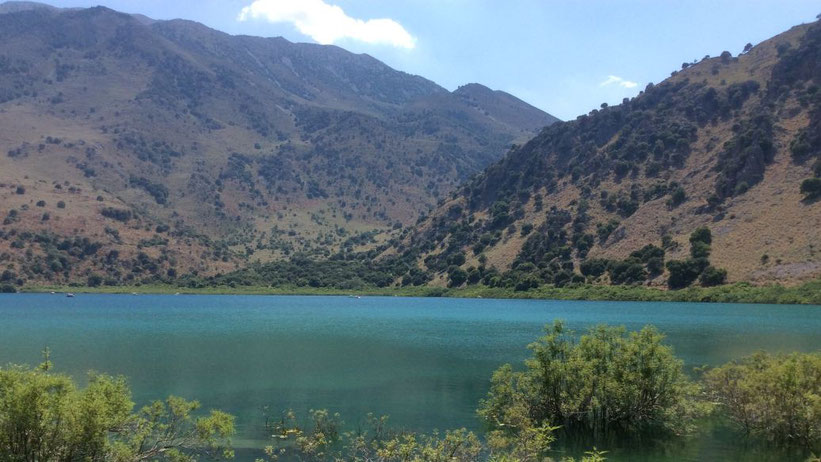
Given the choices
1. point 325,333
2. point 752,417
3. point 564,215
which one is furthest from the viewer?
point 564,215

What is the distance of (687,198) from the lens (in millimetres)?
153125

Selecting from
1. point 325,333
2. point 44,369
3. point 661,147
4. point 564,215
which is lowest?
point 325,333

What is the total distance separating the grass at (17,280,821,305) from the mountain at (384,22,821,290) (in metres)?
3.60

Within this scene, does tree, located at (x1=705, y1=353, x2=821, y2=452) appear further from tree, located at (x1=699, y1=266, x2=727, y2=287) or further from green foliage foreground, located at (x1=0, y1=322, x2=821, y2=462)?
tree, located at (x1=699, y1=266, x2=727, y2=287)

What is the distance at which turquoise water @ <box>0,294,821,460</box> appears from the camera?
3694 centimetres

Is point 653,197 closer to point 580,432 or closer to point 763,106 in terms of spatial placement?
point 763,106

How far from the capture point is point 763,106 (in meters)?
161

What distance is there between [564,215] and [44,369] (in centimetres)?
16083

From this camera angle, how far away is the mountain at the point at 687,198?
127 m

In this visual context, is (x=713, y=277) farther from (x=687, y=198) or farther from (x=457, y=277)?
(x=457, y=277)

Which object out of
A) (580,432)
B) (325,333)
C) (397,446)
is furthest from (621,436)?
(325,333)

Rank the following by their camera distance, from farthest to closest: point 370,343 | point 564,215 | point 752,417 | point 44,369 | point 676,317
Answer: point 564,215, point 676,317, point 370,343, point 752,417, point 44,369

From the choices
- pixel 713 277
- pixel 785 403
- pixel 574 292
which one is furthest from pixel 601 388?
pixel 574 292

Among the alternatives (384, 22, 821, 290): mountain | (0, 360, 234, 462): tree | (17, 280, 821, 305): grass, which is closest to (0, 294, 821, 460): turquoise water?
(17, 280, 821, 305): grass
